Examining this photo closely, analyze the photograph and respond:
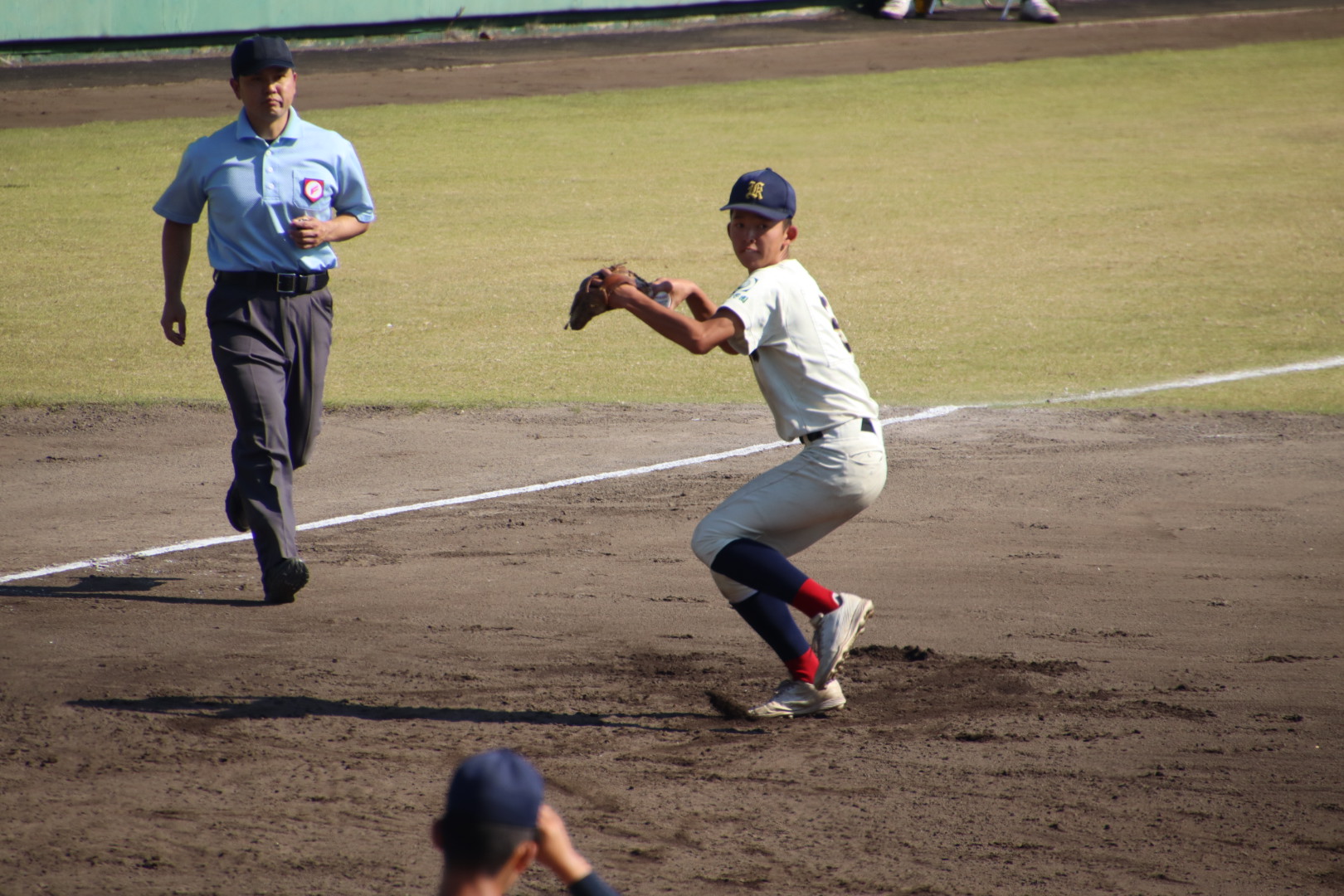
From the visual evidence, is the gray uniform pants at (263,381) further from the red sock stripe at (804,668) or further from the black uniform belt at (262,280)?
the red sock stripe at (804,668)

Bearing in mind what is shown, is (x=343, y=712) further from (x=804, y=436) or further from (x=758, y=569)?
(x=804, y=436)

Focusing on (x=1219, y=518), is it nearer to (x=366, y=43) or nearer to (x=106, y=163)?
(x=106, y=163)

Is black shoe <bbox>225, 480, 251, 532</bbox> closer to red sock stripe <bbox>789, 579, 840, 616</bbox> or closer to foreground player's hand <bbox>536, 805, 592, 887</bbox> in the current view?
red sock stripe <bbox>789, 579, 840, 616</bbox>

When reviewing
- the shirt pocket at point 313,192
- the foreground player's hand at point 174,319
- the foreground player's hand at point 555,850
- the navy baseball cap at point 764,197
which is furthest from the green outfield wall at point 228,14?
the foreground player's hand at point 555,850

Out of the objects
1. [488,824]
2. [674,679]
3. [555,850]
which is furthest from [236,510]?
[488,824]

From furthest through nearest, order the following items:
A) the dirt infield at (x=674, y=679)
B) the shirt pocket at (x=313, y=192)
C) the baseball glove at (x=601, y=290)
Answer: the shirt pocket at (x=313, y=192) → the baseball glove at (x=601, y=290) → the dirt infield at (x=674, y=679)

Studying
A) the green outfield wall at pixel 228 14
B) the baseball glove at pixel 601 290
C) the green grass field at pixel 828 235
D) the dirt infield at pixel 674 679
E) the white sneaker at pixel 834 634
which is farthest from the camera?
the green outfield wall at pixel 228 14

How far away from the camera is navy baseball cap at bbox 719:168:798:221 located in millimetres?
4531

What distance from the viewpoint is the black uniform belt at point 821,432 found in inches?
183

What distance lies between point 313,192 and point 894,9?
76.2 ft

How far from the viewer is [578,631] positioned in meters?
5.44

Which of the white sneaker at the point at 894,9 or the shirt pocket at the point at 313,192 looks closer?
the shirt pocket at the point at 313,192

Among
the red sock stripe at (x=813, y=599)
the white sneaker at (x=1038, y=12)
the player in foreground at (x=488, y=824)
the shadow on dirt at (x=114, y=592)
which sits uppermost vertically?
the player in foreground at (x=488, y=824)

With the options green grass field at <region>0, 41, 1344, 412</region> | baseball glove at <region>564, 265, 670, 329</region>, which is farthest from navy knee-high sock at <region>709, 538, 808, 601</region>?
green grass field at <region>0, 41, 1344, 412</region>
